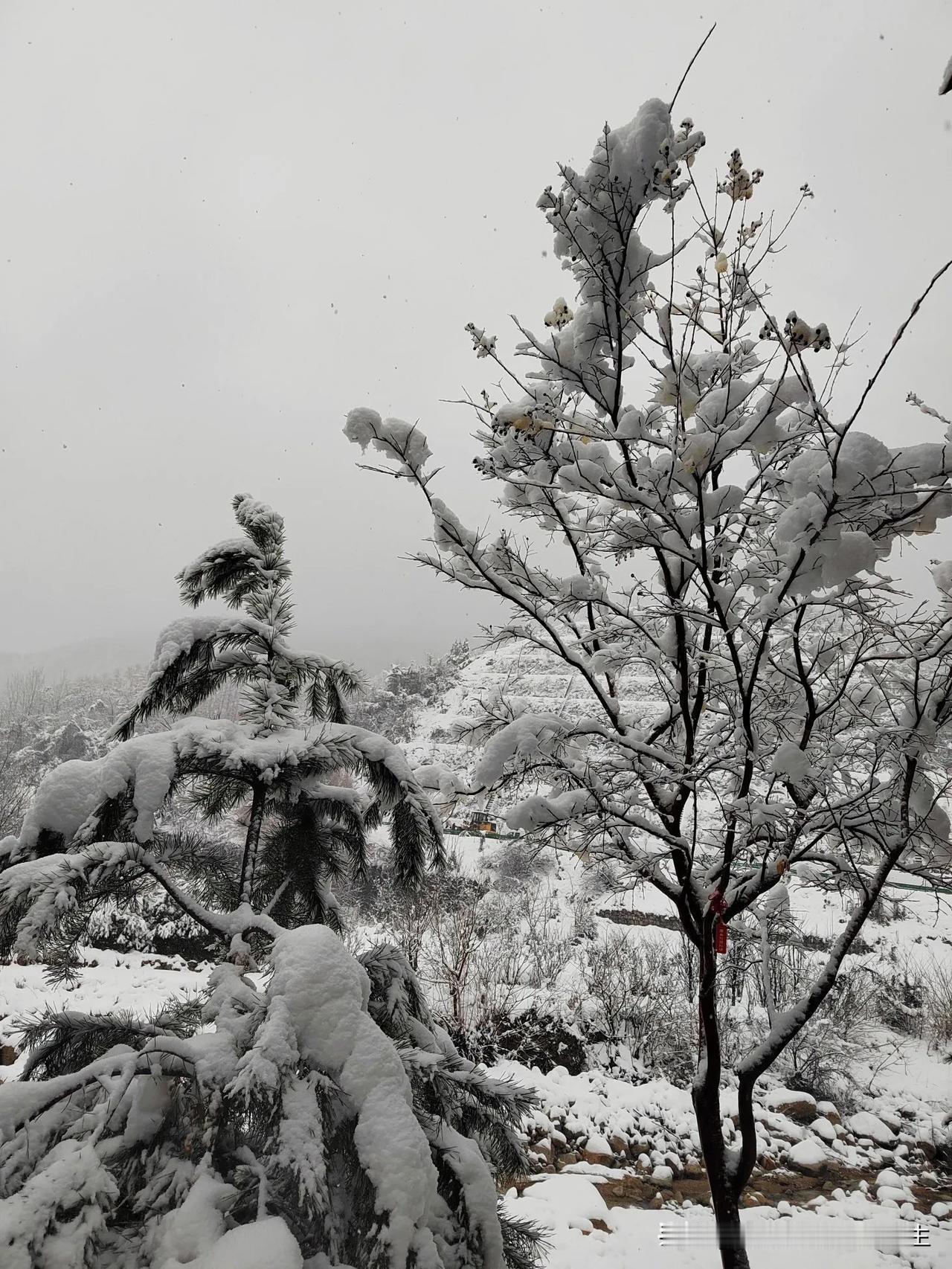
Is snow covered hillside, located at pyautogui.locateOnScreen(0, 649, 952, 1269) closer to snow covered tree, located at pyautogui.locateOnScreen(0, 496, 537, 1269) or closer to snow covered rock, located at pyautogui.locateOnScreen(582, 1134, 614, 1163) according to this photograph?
snow covered rock, located at pyautogui.locateOnScreen(582, 1134, 614, 1163)

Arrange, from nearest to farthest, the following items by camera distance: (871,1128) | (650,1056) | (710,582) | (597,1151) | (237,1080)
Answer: (237,1080) < (710,582) < (597,1151) < (871,1128) < (650,1056)

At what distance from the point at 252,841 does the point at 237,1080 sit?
3.66ft

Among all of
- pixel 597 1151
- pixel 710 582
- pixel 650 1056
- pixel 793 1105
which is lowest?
pixel 650 1056

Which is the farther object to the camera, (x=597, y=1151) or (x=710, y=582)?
(x=597, y=1151)

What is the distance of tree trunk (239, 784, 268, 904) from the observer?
204 cm

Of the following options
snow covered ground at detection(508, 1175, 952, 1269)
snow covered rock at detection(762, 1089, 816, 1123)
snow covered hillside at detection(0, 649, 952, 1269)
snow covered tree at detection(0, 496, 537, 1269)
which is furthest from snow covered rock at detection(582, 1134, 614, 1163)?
snow covered tree at detection(0, 496, 537, 1269)

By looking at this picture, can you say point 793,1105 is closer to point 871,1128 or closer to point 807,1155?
point 871,1128

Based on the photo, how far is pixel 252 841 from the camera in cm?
212

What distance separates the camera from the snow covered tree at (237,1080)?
1.05 m

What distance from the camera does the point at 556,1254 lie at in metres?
3.57

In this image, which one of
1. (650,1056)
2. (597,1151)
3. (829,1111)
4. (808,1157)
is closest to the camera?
(808,1157)

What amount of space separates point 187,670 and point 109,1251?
5.04ft

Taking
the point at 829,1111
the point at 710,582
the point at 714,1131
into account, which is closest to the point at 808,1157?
the point at 829,1111

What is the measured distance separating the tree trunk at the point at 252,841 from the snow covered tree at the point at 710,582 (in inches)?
31.4
